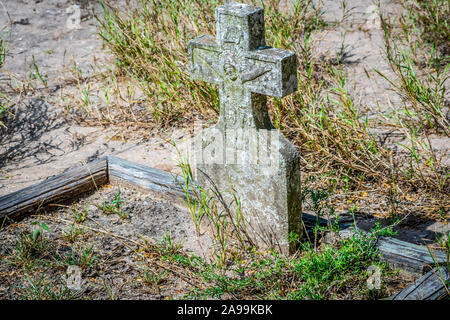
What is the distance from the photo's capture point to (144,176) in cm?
471

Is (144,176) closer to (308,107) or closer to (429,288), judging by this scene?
(308,107)

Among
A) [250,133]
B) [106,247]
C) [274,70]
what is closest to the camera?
[274,70]

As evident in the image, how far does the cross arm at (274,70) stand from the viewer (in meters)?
3.35

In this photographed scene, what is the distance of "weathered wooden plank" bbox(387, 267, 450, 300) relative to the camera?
3131 millimetres

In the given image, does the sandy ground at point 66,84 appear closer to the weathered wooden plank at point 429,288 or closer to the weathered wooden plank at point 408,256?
the weathered wooden plank at point 408,256

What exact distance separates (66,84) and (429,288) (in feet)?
17.1

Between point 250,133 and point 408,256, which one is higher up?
point 250,133

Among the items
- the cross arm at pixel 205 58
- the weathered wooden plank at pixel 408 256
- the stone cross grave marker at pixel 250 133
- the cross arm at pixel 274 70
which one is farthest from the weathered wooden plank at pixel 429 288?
the cross arm at pixel 205 58

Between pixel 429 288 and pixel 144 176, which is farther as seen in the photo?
pixel 144 176

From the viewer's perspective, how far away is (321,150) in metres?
4.64

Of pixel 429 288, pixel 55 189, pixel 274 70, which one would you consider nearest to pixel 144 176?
pixel 55 189

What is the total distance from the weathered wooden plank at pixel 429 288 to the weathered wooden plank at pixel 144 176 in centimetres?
198

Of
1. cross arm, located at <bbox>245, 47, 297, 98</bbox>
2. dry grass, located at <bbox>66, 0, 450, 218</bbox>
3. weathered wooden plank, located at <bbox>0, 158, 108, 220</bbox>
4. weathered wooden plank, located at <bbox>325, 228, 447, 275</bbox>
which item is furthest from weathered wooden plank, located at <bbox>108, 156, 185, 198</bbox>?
weathered wooden plank, located at <bbox>325, 228, 447, 275</bbox>
